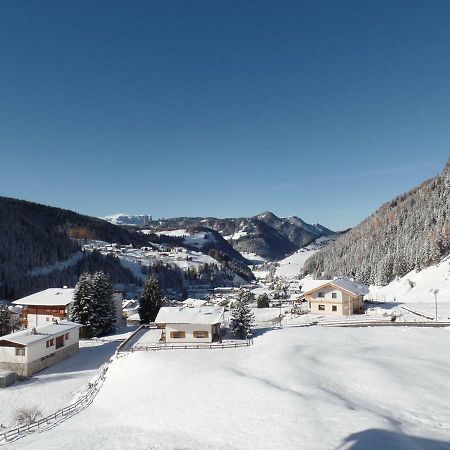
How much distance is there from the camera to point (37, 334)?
137 ft

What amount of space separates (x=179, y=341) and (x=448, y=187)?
332ft

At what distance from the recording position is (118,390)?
27.7 m

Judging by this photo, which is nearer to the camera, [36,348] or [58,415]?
[58,415]

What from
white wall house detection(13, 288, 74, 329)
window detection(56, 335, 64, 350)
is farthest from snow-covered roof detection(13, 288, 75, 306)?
window detection(56, 335, 64, 350)

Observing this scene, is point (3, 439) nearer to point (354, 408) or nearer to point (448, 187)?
point (354, 408)

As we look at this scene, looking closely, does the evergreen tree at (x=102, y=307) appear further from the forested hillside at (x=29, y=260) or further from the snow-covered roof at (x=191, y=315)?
the forested hillside at (x=29, y=260)

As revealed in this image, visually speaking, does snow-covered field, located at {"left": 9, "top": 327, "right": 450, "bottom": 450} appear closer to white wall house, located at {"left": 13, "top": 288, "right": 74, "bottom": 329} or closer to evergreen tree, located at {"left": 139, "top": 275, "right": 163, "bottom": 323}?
evergreen tree, located at {"left": 139, "top": 275, "right": 163, "bottom": 323}

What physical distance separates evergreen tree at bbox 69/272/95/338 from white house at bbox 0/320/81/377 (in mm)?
6517

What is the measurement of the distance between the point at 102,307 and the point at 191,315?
16.7 meters

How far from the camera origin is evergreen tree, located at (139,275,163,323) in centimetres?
5950

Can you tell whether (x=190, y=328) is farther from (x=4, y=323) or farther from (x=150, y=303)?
(x=4, y=323)

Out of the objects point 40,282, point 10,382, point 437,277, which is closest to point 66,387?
point 10,382

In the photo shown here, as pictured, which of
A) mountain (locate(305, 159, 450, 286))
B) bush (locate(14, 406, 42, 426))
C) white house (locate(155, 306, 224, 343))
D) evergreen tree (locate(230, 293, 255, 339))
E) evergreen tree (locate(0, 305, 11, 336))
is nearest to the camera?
bush (locate(14, 406, 42, 426))

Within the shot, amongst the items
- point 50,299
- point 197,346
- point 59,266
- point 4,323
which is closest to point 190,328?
point 197,346
